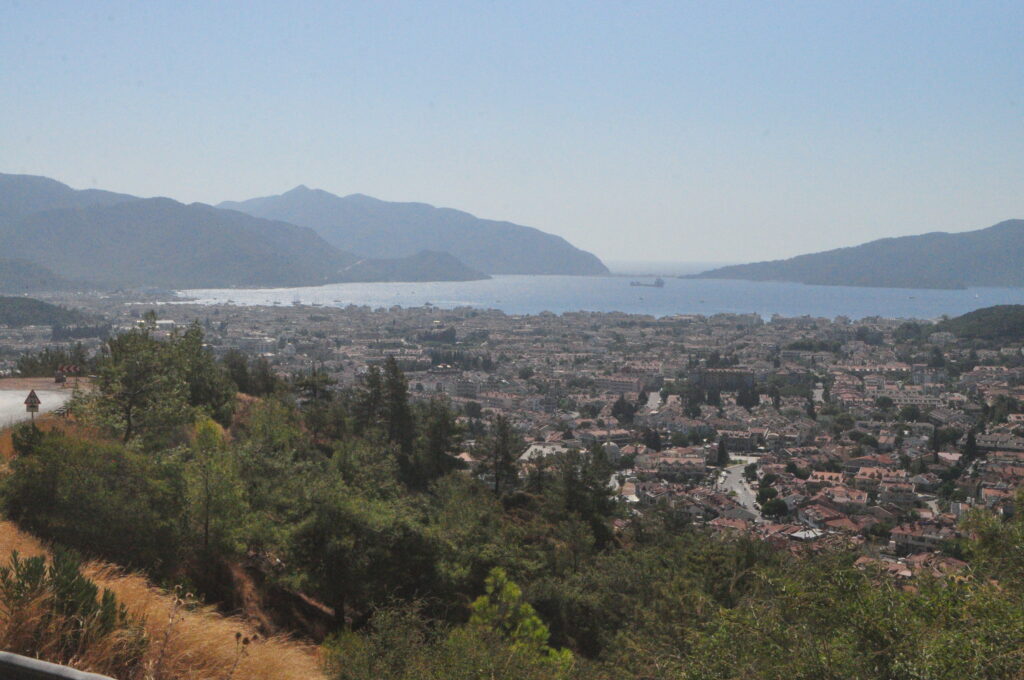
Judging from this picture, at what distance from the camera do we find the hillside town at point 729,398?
2228 centimetres

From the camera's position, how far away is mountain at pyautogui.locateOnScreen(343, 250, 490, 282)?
15462 cm

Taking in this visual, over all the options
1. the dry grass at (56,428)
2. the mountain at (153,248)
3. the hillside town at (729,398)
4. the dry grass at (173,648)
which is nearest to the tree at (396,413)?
the hillside town at (729,398)

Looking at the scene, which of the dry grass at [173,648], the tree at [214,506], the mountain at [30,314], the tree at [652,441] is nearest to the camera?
the dry grass at [173,648]

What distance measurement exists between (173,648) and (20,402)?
386 inches

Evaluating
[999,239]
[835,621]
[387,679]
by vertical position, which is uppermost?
[999,239]

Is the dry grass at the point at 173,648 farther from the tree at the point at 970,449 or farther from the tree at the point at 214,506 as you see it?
the tree at the point at 970,449

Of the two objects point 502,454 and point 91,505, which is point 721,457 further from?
point 91,505

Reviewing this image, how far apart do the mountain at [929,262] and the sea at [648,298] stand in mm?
3231

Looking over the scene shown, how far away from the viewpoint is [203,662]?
10.1 feet

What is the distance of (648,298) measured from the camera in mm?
127312

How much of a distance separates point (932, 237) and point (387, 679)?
576 ft

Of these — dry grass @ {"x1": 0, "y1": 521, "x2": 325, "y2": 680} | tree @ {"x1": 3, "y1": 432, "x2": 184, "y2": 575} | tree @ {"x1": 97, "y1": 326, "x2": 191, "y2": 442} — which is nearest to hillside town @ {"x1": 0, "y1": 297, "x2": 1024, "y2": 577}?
dry grass @ {"x1": 0, "y1": 521, "x2": 325, "y2": 680}

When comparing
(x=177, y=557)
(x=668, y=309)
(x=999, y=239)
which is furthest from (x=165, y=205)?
(x=999, y=239)

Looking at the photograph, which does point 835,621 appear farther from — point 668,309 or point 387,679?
point 668,309
